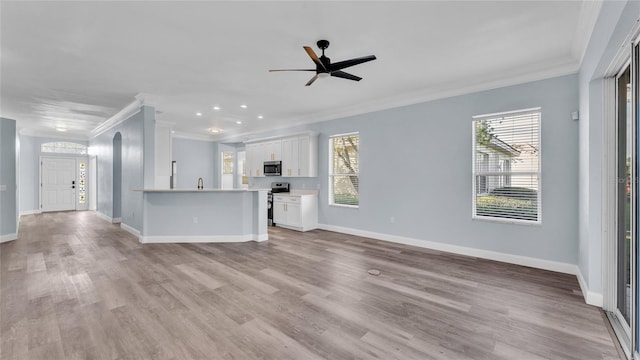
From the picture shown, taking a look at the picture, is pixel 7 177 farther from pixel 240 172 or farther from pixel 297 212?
pixel 297 212

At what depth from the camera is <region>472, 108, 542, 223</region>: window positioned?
3.89 meters

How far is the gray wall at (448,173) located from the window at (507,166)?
0.34 feet

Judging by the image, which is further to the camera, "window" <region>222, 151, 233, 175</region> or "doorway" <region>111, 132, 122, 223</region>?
"window" <region>222, 151, 233, 175</region>

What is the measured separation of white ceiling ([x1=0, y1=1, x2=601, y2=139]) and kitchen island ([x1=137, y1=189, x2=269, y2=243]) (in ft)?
6.10

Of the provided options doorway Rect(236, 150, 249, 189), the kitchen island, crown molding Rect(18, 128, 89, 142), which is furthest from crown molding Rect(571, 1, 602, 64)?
crown molding Rect(18, 128, 89, 142)

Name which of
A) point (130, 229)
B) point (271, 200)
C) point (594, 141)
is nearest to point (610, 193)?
point (594, 141)

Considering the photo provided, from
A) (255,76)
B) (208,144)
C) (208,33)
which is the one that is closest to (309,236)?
(255,76)

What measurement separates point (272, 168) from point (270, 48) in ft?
14.6

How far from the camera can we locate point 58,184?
31.0ft

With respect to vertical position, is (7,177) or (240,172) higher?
(240,172)

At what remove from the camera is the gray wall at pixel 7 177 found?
214 inches

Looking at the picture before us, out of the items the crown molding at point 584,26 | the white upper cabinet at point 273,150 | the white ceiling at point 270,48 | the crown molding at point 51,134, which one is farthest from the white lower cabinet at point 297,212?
the crown molding at point 51,134

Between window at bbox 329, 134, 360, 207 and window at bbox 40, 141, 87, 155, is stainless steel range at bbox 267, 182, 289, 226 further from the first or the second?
window at bbox 40, 141, 87, 155

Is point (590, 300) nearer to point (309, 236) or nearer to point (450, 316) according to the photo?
point (450, 316)
